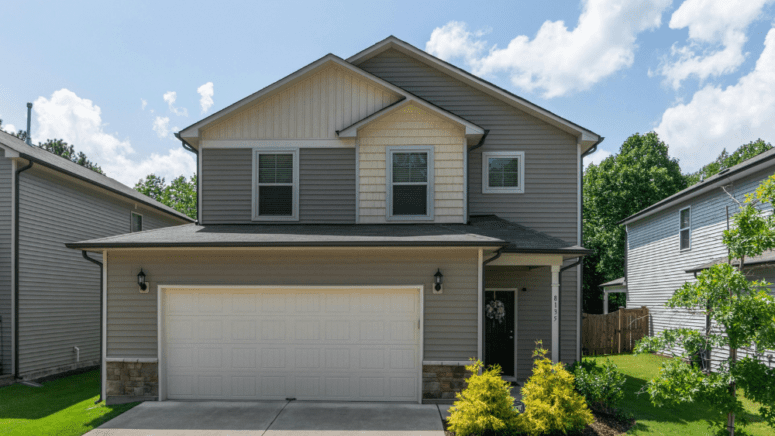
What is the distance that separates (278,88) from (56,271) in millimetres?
7303

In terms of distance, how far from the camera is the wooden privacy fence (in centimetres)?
1580

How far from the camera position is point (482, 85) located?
1105cm

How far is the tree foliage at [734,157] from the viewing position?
34531mm

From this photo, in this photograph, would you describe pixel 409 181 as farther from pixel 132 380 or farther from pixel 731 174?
pixel 731 174

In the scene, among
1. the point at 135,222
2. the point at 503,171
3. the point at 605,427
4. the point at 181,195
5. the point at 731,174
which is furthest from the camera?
the point at 181,195

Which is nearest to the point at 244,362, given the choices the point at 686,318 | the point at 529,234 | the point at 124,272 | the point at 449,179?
the point at 124,272

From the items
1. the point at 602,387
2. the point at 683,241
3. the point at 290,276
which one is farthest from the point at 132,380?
the point at 683,241

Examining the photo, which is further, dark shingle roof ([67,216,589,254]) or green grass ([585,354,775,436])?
dark shingle roof ([67,216,589,254])

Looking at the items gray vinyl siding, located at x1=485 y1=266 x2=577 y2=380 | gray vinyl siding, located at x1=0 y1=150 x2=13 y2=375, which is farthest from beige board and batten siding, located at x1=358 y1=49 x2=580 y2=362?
gray vinyl siding, located at x1=0 y1=150 x2=13 y2=375

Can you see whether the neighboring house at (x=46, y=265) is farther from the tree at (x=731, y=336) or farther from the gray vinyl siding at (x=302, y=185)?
the tree at (x=731, y=336)

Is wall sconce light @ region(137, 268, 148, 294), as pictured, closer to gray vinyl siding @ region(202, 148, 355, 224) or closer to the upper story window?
gray vinyl siding @ region(202, 148, 355, 224)

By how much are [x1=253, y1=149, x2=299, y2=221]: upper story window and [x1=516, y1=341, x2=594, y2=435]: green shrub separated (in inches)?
233

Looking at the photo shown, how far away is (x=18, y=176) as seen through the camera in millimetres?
10594

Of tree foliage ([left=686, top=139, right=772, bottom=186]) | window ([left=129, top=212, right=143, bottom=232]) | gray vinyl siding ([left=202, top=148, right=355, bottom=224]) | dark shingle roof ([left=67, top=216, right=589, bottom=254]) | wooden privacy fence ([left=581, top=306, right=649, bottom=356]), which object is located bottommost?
wooden privacy fence ([left=581, top=306, right=649, bottom=356])
